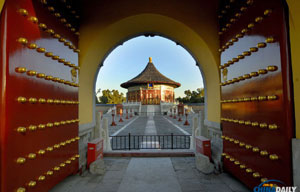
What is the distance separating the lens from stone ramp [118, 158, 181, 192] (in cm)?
251

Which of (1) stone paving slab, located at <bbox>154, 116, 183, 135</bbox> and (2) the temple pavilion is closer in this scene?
(1) stone paving slab, located at <bbox>154, 116, 183, 135</bbox>

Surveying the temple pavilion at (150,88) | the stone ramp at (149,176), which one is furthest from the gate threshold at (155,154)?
the temple pavilion at (150,88)

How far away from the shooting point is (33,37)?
184 cm

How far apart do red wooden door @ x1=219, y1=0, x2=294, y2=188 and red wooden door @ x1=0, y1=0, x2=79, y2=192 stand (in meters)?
2.57

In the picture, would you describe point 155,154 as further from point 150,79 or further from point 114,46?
point 150,79

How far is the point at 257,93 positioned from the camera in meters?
1.98

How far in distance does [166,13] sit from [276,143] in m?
2.84

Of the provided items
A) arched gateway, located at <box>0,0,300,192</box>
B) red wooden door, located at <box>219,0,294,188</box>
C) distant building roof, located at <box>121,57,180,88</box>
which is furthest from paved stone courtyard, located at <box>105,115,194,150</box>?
distant building roof, located at <box>121,57,180,88</box>

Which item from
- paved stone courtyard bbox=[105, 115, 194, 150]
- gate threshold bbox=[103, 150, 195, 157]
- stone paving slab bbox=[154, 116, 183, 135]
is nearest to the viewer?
gate threshold bbox=[103, 150, 195, 157]

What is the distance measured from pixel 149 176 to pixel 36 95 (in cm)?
224

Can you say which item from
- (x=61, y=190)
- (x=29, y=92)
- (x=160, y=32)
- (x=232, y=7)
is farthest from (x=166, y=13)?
(x=61, y=190)

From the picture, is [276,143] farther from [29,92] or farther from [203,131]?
[29,92]

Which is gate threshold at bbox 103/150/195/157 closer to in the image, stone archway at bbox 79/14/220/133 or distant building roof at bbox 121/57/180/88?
stone archway at bbox 79/14/220/133

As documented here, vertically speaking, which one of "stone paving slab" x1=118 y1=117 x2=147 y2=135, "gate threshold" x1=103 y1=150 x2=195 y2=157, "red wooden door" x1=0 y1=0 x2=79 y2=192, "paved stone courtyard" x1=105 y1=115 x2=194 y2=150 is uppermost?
"red wooden door" x1=0 y1=0 x2=79 y2=192
